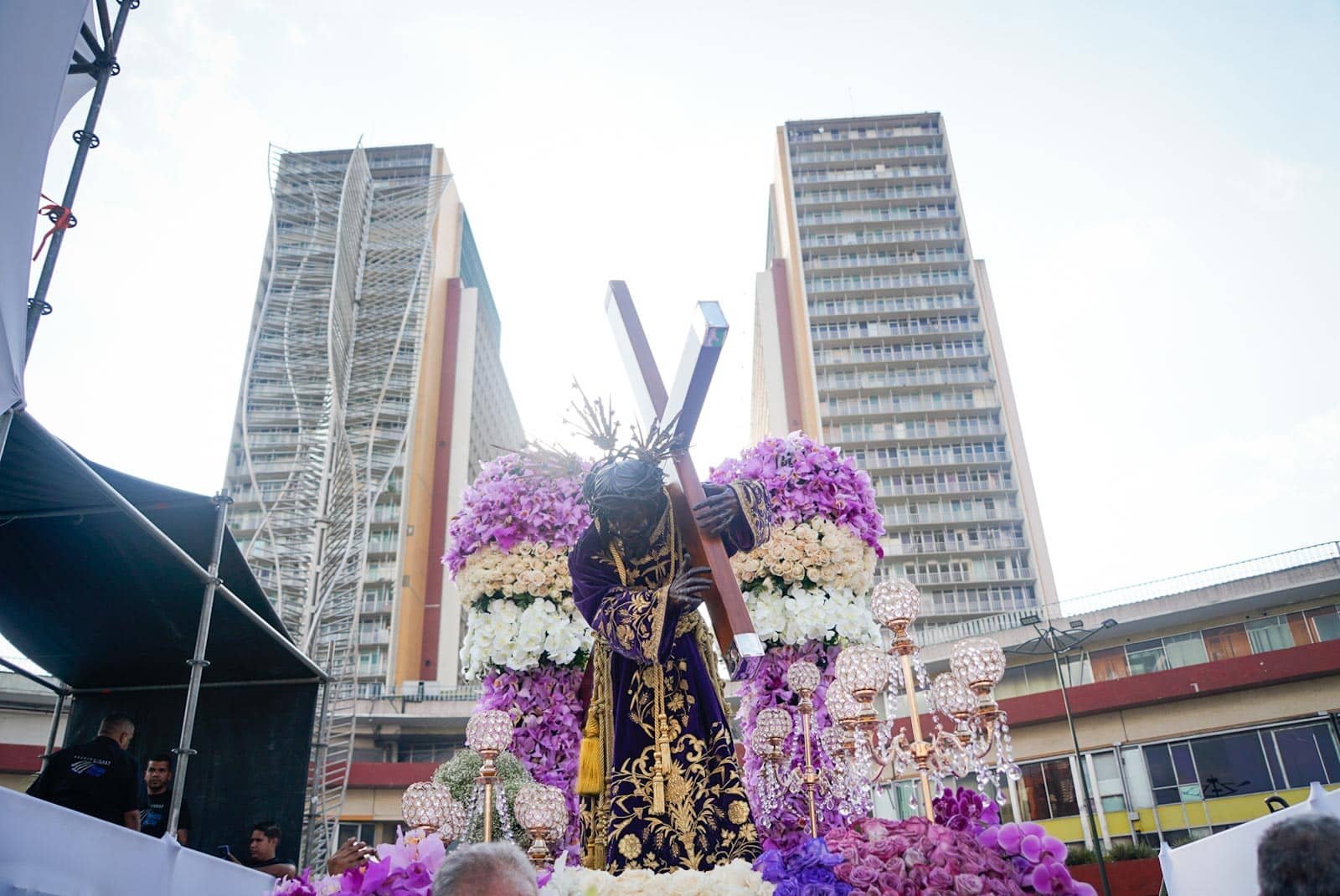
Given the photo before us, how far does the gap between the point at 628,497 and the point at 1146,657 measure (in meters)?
28.9

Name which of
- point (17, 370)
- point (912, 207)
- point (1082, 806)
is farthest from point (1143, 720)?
point (912, 207)

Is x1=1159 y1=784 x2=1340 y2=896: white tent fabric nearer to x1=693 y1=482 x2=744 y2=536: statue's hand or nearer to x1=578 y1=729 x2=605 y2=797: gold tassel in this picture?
x1=693 y1=482 x2=744 y2=536: statue's hand

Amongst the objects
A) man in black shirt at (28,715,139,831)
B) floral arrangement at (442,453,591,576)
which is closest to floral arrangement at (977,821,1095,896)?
floral arrangement at (442,453,591,576)

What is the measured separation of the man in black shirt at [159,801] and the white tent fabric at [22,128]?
14.3ft

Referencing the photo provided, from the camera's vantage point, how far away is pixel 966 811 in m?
3.12

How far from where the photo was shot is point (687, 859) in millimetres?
4270

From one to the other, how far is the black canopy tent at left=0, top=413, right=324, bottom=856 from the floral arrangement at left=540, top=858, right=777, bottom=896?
10.1ft

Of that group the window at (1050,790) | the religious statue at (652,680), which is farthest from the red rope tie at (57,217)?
the window at (1050,790)

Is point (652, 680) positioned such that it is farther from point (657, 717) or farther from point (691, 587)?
point (691, 587)

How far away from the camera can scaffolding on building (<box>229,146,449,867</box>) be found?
27766mm

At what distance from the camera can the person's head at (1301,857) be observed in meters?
2.03

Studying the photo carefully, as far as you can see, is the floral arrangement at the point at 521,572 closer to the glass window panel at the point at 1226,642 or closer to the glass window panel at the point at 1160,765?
the glass window panel at the point at 1160,765

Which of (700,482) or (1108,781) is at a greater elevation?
(1108,781)

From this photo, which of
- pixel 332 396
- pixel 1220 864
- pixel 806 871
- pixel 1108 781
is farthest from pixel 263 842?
pixel 1108 781
